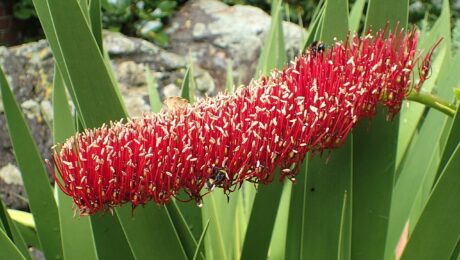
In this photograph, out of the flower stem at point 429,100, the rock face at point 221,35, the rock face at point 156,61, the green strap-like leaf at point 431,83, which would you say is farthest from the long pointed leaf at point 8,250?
the rock face at point 221,35

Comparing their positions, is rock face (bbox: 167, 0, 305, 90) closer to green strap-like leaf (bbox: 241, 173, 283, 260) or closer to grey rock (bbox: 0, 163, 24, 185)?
grey rock (bbox: 0, 163, 24, 185)

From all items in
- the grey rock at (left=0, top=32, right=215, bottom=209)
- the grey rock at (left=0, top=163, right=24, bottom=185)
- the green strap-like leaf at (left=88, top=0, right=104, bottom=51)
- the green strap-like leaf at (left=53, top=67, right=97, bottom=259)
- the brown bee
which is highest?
the green strap-like leaf at (left=88, top=0, right=104, bottom=51)

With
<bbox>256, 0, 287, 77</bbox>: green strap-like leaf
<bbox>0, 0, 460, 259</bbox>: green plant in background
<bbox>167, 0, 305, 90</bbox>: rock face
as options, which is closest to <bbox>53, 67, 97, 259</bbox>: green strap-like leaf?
<bbox>0, 0, 460, 259</bbox>: green plant in background

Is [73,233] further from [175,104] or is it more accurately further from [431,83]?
[431,83]

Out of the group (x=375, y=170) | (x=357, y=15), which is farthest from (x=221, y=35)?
(x=375, y=170)

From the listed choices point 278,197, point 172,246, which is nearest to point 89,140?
point 172,246

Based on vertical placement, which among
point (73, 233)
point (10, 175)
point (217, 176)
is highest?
point (217, 176)
